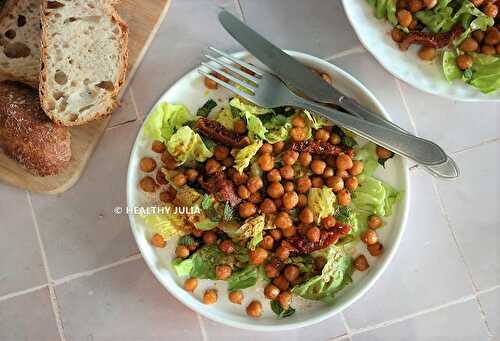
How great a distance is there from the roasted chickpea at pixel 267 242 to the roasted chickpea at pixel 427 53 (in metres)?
0.66

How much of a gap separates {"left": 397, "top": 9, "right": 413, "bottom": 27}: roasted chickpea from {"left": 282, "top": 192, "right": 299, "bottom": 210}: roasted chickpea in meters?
0.56

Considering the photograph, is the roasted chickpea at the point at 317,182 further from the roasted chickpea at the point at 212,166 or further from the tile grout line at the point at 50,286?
the tile grout line at the point at 50,286

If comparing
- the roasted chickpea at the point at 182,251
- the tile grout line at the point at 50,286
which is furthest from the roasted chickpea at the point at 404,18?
the tile grout line at the point at 50,286

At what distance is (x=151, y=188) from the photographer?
4.98 feet

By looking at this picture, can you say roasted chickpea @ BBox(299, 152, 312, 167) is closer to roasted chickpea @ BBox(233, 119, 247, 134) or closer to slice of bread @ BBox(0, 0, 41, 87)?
roasted chickpea @ BBox(233, 119, 247, 134)

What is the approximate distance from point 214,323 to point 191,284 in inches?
8.5

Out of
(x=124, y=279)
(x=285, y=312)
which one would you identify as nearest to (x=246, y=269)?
(x=285, y=312)

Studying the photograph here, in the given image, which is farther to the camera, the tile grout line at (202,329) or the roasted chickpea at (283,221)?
the tile grout line at (202,329)

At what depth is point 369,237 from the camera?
150cm

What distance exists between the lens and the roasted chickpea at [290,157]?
1490 millimetres

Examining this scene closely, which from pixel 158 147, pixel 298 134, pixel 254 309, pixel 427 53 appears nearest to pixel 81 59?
pixel 158 147

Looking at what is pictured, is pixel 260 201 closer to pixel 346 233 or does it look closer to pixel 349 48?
pixel 346 233

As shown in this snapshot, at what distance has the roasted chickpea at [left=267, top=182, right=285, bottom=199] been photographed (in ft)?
4.86

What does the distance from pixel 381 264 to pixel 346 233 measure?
0.13m
